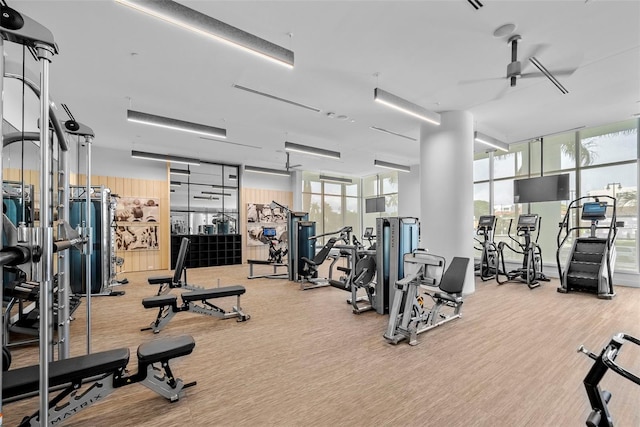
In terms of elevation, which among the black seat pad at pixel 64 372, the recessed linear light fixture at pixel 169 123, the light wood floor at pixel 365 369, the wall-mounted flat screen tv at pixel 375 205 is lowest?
the light wood floor at pixel 365 369

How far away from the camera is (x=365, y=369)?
2.83m

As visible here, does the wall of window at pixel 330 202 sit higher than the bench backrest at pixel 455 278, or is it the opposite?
the wall of window at pixel 330 202

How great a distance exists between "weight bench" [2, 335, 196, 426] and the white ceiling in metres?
3.17

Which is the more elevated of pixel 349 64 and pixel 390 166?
pixel 349 64

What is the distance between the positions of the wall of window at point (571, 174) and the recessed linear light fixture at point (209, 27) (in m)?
7.63

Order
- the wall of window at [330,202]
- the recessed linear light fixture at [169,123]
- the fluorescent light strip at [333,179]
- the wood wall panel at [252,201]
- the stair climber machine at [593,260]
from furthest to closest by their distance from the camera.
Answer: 1. the wall of window at [330,202]
2. the fluorescent light strip at [333,179]
3. the wood wall panel at [252,201]
4. the stair climber machine at [593,260]
5. the recessed linear light fixture at [169,123]

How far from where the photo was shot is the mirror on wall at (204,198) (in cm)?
959

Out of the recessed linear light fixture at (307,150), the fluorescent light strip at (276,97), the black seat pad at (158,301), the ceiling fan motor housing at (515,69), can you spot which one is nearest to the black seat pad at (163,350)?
the black seat pad at (158,301)

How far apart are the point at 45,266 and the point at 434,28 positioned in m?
3.90

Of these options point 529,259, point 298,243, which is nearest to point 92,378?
point 298,243

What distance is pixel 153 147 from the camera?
8.42 meters

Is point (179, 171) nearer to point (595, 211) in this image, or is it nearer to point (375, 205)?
point (375, 205)

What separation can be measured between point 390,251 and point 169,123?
179 inches

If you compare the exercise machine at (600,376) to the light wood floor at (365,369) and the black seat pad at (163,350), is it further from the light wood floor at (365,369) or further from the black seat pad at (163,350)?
the black seat pad at (163,350)
